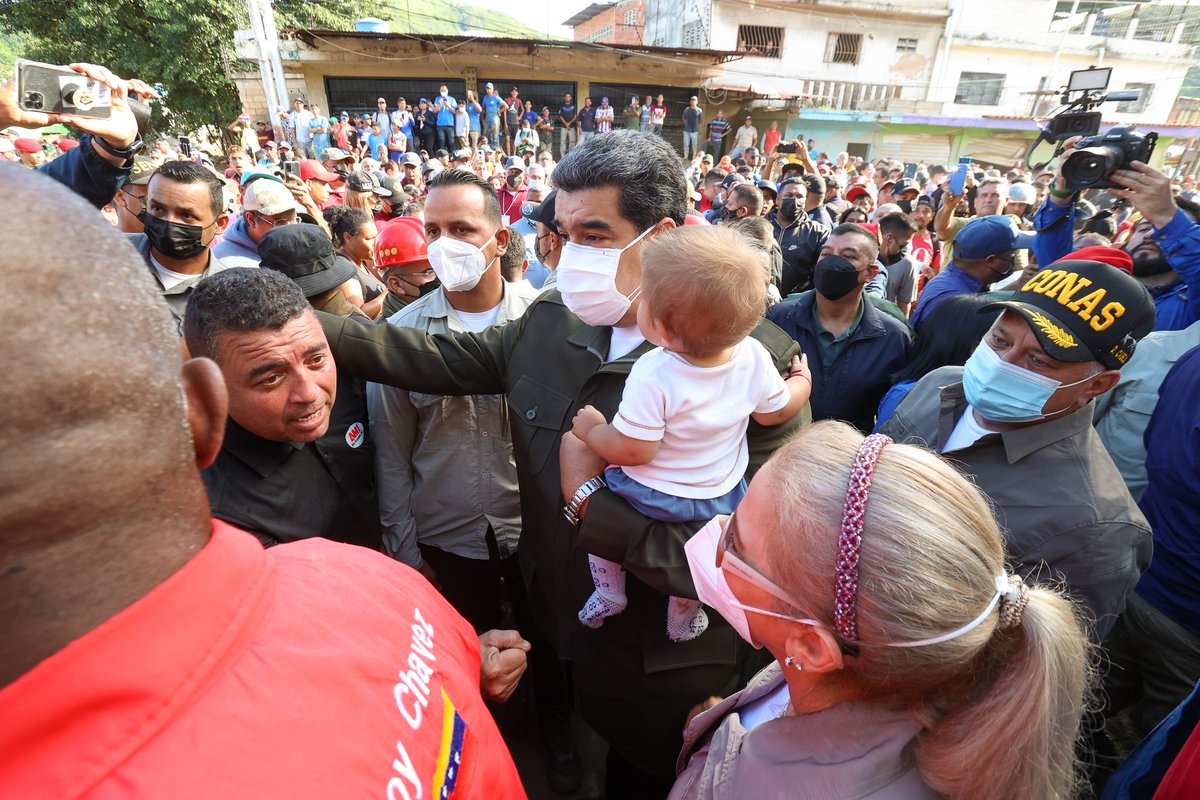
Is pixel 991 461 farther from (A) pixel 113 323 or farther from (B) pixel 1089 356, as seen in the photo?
(A) pixel 113 323

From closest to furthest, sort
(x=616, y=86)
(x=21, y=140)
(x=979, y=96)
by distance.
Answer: (x=21, y=140) → (x=616, y=86) → (x=979, y=96)

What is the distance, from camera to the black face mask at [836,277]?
338 centimetres

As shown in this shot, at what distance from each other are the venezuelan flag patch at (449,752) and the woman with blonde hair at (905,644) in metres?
0.61

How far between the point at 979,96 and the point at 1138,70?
1108cm

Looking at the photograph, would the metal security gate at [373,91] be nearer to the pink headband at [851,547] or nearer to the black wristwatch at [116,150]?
the black wristwatch at [116,150]

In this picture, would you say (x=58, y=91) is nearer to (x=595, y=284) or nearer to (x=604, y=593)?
(x=595, y=284)

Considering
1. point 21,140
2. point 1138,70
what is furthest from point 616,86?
point 1138,70

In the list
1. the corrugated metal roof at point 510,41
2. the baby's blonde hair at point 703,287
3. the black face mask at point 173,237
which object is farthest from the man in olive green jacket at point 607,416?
the corrugated metal roof at point 510,41

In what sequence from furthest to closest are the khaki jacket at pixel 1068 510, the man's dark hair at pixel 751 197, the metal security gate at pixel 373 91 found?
the metal security gate at pixel 373 91
the man's dark hair at pixel 751 197
the khaki jacket at pixel 1068 510

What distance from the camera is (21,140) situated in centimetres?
958

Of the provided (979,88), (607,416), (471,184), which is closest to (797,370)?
(607,416)

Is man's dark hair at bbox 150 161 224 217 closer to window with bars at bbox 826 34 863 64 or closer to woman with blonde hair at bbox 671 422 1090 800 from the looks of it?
woman with blonde hair at bbox 671 422 1090 800

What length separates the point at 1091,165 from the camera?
3588 millimetres

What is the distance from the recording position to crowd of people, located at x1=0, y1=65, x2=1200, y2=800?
590 millimetres
